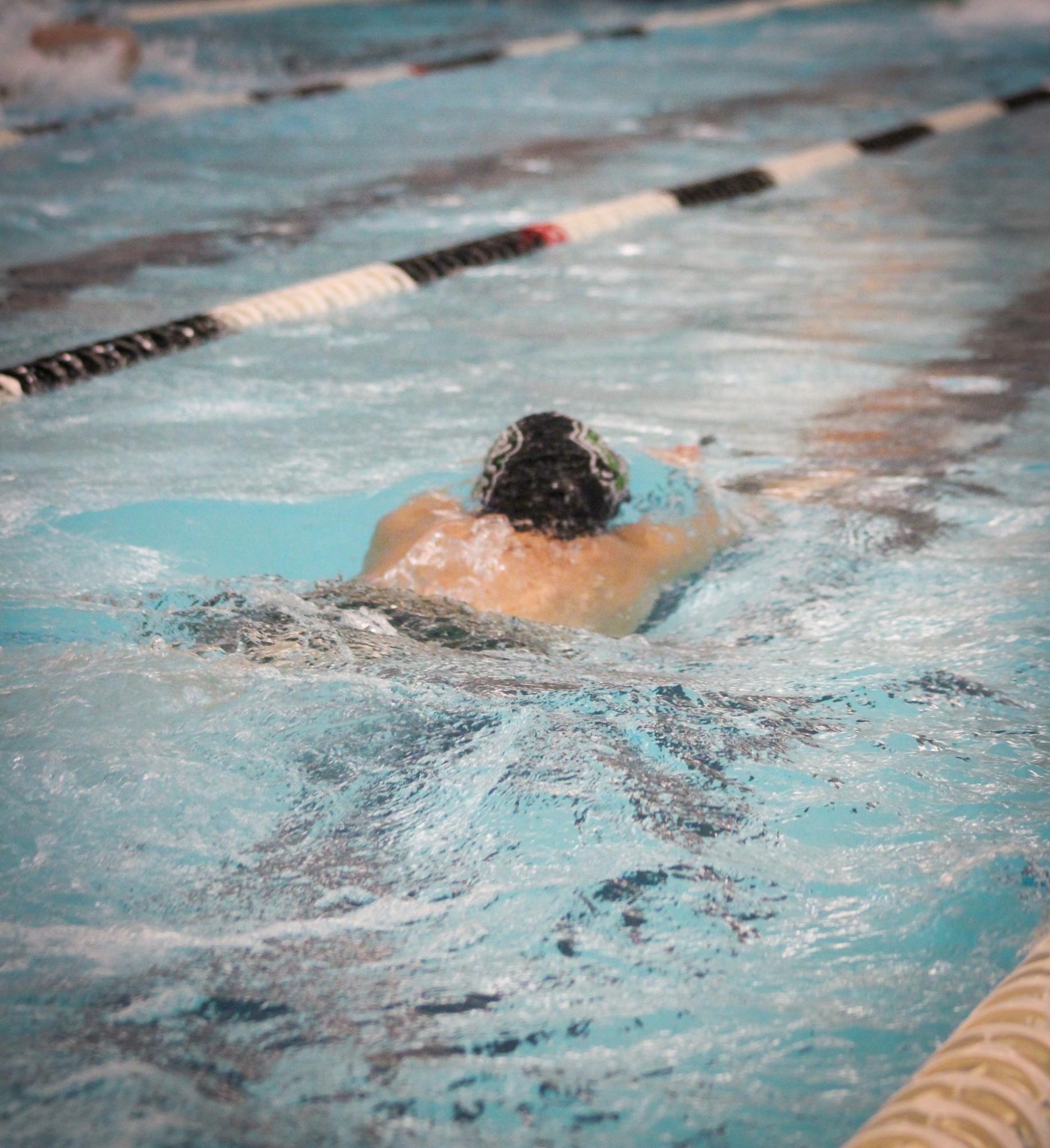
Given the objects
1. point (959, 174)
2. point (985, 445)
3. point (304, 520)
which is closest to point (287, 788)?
point (304, 520)

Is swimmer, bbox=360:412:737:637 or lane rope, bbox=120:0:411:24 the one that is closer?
swimmer, bbox=360:412:737:637

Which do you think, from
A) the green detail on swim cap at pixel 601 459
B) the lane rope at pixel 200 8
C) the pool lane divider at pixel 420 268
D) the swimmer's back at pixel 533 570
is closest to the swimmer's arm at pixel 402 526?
the swimmer's back at pixel 533 570

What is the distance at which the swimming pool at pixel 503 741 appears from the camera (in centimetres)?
156

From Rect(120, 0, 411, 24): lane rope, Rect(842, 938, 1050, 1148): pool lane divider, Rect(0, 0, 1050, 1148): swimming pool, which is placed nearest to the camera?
Rect(842, 938, 1050, 1148): pool lane divider

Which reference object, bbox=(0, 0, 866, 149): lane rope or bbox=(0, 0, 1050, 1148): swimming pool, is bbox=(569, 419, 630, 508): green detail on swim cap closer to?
bbox=(0, 0, 1050, 1148): swimming pool

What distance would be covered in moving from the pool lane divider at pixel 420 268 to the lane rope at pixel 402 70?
3.82 m

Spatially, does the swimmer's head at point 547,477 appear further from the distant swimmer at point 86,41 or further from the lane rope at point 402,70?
the distant swimmer at point 86,41

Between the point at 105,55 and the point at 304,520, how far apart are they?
8.00 m

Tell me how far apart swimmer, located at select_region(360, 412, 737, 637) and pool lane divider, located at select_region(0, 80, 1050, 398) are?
1891 mm

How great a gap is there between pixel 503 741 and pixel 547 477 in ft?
2.64

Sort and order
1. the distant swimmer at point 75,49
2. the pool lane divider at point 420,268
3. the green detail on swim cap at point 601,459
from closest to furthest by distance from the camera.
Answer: the green detail on swim cap at point 601,459 → the pool lane divider at point 420,268 → the distant swimmer at point 75,49

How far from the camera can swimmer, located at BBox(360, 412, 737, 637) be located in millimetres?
2740

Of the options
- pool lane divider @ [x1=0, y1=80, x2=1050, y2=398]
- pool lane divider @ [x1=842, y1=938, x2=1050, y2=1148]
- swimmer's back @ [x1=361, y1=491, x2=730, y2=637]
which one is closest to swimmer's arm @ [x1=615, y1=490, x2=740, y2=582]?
swimmer's back @ [x1=361, y1=491, x2=730, y2=637]

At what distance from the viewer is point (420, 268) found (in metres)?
5.55
